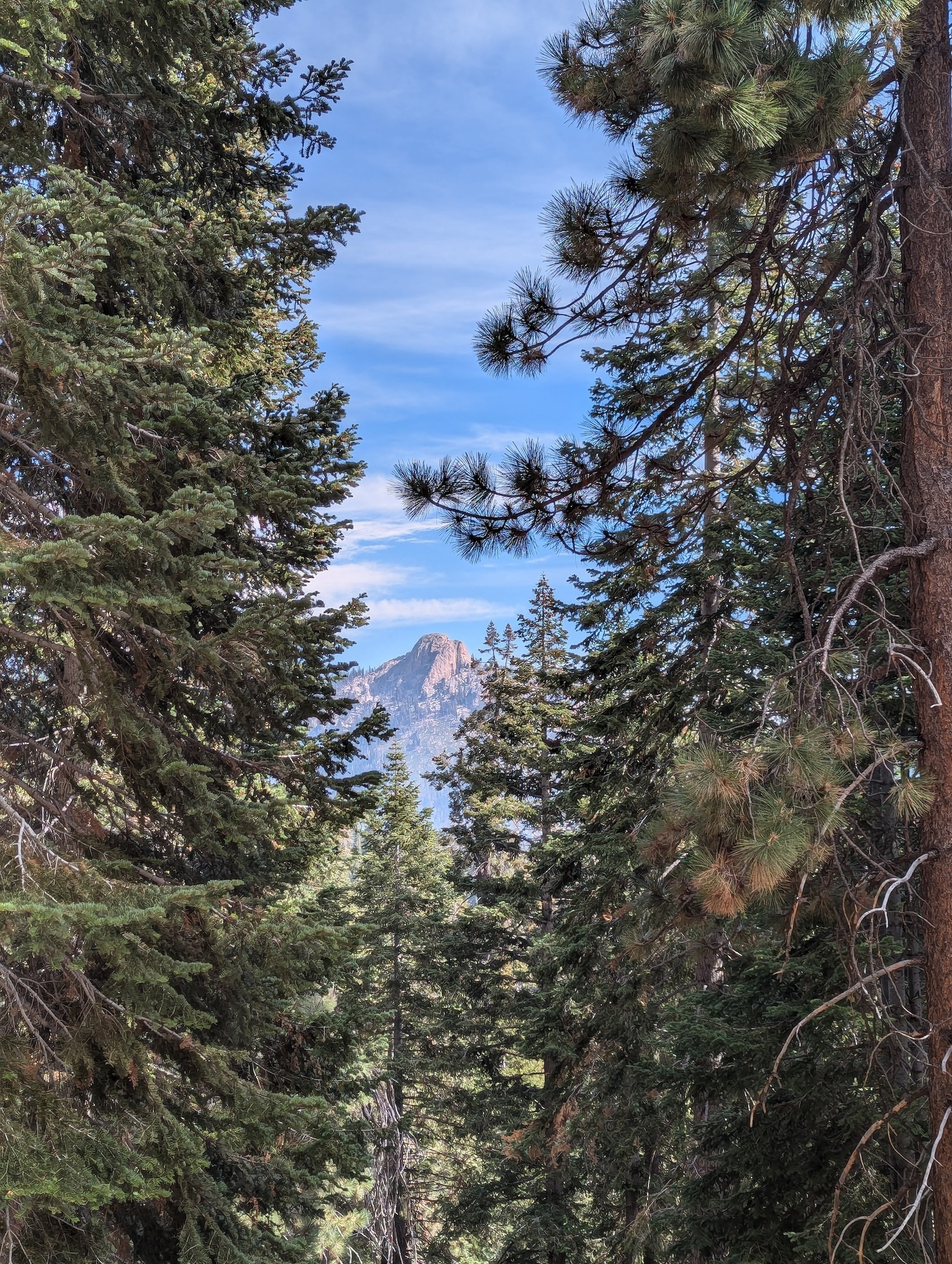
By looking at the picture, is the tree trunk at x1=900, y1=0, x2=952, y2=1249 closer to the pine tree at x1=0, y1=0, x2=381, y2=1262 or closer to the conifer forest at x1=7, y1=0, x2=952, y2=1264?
the conifer forest at x1=7, y1=0, x2=952, y2=1264

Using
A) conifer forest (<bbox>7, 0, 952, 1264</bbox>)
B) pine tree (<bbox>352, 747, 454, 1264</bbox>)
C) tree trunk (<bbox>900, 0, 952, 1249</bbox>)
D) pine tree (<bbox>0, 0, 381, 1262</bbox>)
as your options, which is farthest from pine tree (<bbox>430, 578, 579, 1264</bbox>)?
tree trunk (<bbox>900, 0, 952, 1249</bbox>)

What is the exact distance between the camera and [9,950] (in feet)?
11.6

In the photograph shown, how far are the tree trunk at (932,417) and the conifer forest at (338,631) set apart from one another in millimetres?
21

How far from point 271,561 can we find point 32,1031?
3083mm

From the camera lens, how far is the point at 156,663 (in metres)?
5.03

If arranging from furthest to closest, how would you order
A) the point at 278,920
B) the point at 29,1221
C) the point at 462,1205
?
the point at 462,1205
the point at 278,920
the point at 29,1221

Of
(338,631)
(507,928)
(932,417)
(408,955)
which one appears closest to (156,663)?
(338,631)

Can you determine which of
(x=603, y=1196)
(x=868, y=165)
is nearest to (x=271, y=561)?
(x=868, y=165)

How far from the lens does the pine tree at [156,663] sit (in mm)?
3688

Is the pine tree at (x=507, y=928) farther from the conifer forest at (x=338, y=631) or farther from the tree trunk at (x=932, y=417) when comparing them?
the tree trunk at (x=932, y=417)

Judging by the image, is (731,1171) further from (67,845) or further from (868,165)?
(868,165)

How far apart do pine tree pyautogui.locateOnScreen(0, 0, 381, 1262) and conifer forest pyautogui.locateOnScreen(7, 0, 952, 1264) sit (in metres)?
0.03

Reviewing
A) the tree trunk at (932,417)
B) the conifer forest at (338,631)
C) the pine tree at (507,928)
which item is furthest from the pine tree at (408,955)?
the tree trunk at (932,417)

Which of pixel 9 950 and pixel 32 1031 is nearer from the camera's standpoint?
pixel 9 950
